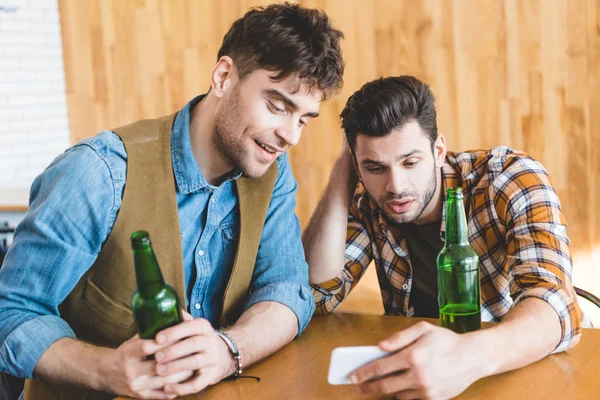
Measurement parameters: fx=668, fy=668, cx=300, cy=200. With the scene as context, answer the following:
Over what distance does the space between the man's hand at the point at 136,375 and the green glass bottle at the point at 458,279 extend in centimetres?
52

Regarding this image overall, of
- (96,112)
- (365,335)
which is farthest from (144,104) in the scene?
(365,335)

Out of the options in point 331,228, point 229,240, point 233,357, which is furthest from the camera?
point 331,228

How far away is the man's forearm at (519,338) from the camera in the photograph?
3.72 ft

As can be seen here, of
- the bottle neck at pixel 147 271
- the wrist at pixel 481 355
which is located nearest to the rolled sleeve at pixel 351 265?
the wrist at pixel 481 355

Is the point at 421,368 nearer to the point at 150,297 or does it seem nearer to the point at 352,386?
the point at 352,386

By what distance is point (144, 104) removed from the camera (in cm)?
378

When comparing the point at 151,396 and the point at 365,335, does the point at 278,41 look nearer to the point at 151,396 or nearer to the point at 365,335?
the point at 365,335

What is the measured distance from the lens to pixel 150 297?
3.52 ft

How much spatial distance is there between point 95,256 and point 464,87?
6.97 ft

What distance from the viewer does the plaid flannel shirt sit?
1393mm

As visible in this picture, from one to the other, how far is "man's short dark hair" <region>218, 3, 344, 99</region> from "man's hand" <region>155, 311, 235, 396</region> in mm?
610

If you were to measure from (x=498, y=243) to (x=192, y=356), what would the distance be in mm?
887

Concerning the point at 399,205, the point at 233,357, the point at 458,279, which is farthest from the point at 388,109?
the point at 233,357

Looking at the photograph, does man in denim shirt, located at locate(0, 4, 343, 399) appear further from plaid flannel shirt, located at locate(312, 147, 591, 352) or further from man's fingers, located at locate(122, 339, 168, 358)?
plaid flannel shirt, located at locate(312, 147, 591, 352)
